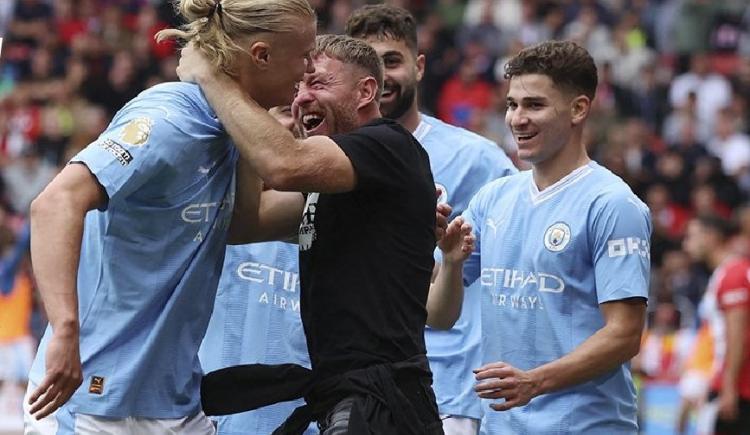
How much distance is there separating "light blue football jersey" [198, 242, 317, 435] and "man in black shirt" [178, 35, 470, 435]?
3.63 feet

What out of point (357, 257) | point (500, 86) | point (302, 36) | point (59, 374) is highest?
point (302, 36)

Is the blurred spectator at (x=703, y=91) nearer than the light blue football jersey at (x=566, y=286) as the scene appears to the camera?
No

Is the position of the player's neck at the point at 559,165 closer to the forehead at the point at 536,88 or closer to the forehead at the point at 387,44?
the forehead at the point at 536,88

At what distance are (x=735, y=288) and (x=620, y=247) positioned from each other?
5.08m

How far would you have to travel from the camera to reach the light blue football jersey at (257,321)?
20.5 feet

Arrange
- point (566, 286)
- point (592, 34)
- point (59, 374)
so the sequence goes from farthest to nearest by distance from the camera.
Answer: point (592, 34) < point (566, 286) < point (59, 374)

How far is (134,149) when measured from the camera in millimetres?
4738

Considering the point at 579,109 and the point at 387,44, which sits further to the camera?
the point at 387,44

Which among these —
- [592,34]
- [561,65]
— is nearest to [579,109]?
[561,65]

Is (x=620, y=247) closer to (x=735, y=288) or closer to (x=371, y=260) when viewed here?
(x=371, y=260)

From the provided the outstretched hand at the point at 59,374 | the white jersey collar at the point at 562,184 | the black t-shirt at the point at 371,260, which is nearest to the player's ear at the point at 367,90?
the black t-shirt at the point at 371,260

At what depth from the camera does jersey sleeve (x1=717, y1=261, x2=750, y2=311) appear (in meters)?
10.5

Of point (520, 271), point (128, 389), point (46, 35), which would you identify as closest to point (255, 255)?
point (520, 271)

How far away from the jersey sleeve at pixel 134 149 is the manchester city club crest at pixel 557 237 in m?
1.70
